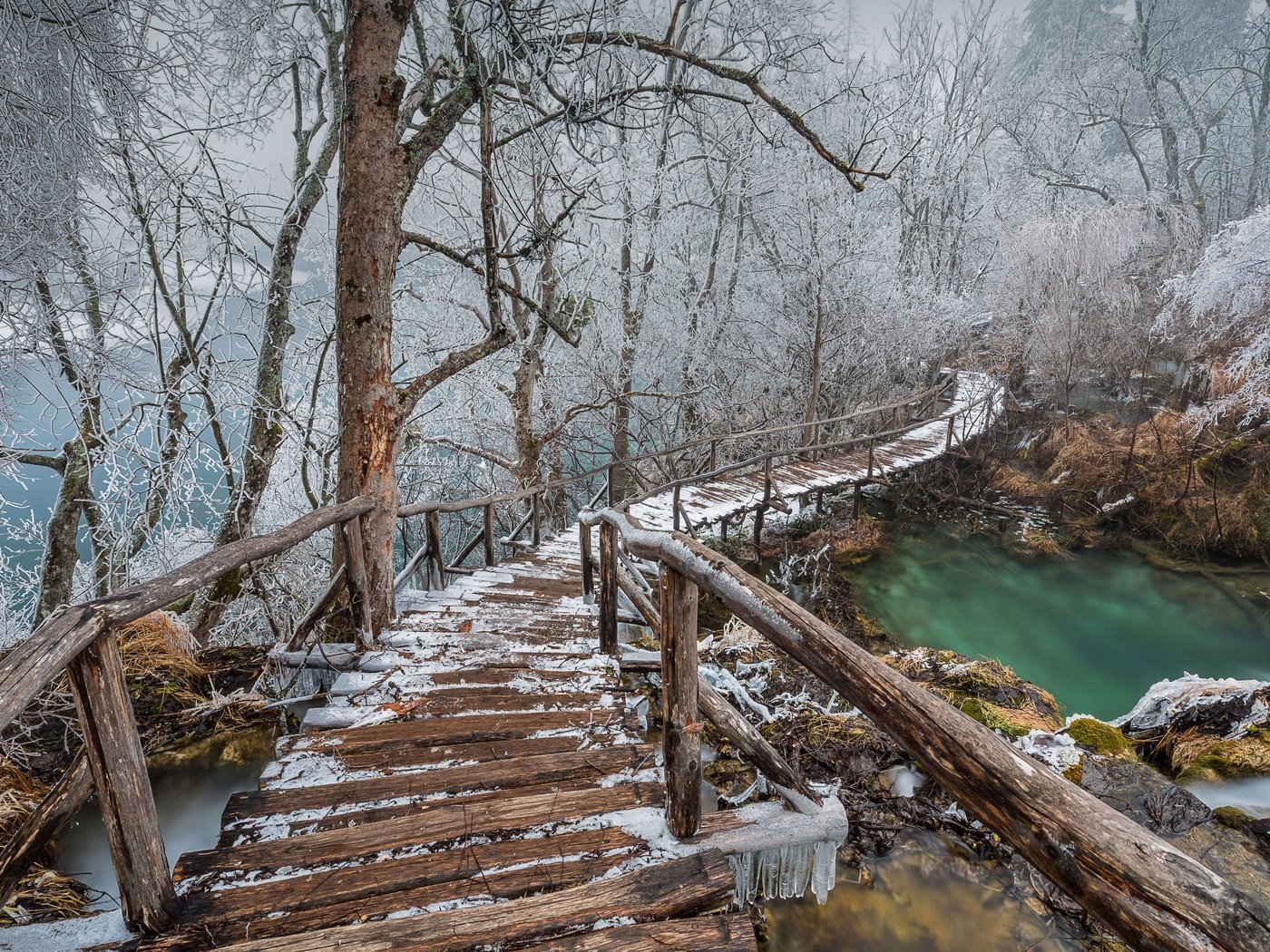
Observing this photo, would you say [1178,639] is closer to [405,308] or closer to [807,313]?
[807,313]

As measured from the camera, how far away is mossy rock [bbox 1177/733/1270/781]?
4039 mm

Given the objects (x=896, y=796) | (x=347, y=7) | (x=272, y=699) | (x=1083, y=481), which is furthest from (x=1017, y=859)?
(x=1083, y=481)

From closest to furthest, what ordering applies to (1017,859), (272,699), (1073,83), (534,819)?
1. (534,819)
2. (1017,859)
3. (272,699)
4. (1073,83)

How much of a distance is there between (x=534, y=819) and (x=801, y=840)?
96cm

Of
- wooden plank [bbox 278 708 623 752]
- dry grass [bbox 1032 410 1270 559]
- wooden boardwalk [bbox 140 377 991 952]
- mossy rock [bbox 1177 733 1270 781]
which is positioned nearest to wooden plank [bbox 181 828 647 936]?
wooden boardwalk [bbox 140 377 991 952]

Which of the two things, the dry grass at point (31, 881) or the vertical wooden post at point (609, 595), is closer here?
the dry grass at point (31, 881)

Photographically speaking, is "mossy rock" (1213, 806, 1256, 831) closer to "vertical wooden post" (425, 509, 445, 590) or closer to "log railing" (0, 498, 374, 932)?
"log railing" (0, 498, 374, 932)

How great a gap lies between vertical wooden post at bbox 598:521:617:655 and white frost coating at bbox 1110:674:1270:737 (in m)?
4.38

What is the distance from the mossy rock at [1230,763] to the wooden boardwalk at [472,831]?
3655mm

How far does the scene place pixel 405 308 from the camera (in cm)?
1242

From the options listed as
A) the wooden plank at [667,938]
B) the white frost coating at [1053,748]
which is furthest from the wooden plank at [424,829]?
the white frost coating at [1053,748]

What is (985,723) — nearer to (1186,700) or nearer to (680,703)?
(1186,700)

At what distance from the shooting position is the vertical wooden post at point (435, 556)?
5531 millimetres

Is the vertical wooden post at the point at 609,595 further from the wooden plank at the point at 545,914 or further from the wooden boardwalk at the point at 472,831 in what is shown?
the wooden plank at the point at 545,914
